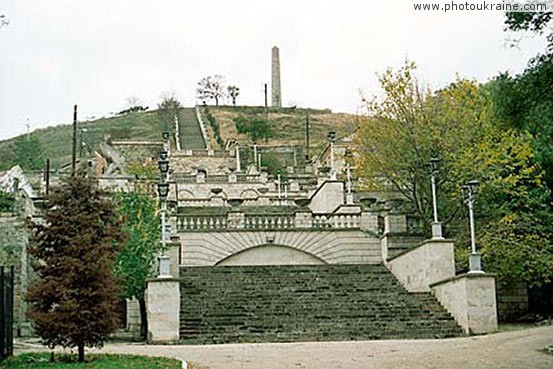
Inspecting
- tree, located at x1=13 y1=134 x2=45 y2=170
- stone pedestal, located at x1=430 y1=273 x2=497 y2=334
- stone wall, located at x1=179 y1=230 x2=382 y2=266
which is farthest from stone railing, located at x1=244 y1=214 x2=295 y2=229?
tree, located at x1=13 y1=134 x2=45 y2=170

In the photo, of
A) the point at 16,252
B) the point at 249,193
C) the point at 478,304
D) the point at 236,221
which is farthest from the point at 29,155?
the point at 478,304

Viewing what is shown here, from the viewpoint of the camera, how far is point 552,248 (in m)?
28.1

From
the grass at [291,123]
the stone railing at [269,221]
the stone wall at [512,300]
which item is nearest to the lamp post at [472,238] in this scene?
the stone wall at [512,300]

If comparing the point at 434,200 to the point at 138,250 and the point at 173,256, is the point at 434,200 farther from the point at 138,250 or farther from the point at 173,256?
the point at 138,250

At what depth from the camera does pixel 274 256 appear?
36406 mm

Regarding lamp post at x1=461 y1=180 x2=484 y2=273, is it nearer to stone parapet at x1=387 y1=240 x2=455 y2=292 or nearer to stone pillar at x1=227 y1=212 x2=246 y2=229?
stone parapet at x1=387 y1=240 x2=455 y2=292

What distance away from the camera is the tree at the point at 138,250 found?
28094mm

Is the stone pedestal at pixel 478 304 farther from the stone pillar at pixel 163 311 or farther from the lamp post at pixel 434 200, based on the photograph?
the stone pillar at pixel 163 311

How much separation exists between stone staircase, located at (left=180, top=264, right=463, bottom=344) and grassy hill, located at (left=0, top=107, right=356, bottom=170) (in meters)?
52.0

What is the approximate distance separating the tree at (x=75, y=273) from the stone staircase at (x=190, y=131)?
201ft

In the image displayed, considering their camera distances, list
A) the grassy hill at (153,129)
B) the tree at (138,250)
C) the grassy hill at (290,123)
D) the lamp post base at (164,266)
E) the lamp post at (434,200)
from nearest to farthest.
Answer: the lamp post base at (164,266) < the lamp post at (434,200) < the tree at (138,250) < the grassy hill at (153,129) < the grassy hill at (290,123)

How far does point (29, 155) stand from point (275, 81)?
142 ft

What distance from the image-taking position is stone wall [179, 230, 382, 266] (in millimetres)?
35531

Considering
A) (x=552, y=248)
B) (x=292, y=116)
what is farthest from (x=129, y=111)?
(x=552, y=248)
